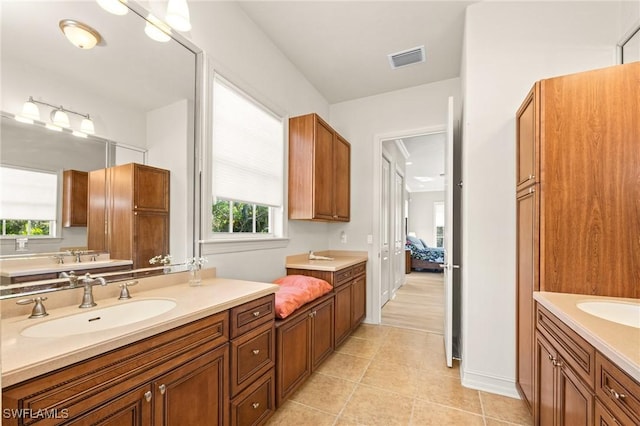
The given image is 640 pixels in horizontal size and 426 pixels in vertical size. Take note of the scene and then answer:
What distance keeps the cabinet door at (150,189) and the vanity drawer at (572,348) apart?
85.6 inches

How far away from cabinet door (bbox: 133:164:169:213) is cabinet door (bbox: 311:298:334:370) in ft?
4.37

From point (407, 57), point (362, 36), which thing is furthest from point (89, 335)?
point (407, 57)

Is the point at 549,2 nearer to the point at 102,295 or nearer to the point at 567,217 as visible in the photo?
the point at 567,217

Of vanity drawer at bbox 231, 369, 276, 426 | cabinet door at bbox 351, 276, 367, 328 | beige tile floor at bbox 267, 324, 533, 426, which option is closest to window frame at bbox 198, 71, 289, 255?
vanity drawer at bbox 231, 369, 276, 426

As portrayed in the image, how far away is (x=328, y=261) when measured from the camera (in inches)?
127

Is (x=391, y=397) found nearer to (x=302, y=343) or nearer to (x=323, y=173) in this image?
(x=302, y=343)

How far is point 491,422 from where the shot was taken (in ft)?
6.13

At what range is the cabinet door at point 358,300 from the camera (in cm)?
318

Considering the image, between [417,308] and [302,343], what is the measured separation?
2700mm

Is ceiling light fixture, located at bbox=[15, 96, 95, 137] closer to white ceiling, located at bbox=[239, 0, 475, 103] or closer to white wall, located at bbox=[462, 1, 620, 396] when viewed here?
white ceiling, located at bbox=[239, 0, 475, 103]

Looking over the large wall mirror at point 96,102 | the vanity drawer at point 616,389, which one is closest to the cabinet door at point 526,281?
the vanity drawer at point 616,389

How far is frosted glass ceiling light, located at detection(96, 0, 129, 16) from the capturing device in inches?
58.4

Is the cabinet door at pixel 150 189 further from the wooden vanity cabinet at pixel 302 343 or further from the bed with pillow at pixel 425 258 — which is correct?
the bed with pillow at pixel 425 258

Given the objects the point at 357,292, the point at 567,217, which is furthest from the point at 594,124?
the point at 357,292
